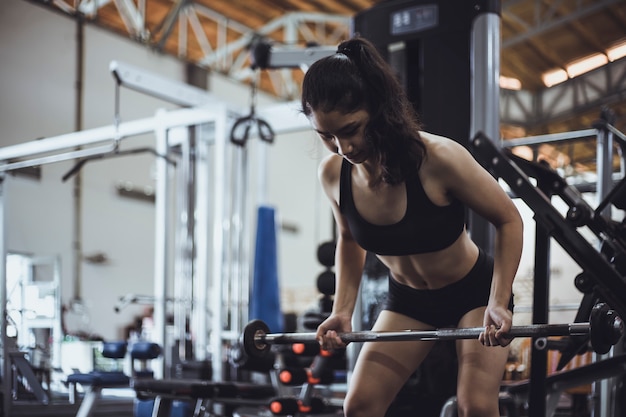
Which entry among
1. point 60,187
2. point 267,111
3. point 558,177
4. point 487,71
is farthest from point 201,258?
point 558,177

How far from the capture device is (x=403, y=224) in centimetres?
180

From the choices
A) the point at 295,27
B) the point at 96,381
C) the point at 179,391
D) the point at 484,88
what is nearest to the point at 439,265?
the point at 484,88

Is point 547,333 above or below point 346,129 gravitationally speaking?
below

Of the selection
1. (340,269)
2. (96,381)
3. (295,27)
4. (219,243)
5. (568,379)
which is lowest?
(96,381)

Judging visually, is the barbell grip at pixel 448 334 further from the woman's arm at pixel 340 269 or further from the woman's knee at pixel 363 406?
the woman's knee at pixel 363 406

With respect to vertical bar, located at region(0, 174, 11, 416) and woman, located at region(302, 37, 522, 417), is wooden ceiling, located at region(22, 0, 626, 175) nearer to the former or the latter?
vertical bar, located at region(0, 174, 11, 416)

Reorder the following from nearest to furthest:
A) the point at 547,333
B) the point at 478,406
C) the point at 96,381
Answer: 1. the point at 547,333
2. the point at 478,406
3. the point at 96,381

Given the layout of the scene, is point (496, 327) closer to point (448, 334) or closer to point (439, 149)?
point (448, 334)

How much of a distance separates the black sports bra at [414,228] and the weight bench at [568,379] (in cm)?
72

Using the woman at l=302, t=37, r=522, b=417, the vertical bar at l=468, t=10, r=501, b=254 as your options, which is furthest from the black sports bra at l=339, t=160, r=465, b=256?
the vertical bar at l=468, t=10, r=501, b=254

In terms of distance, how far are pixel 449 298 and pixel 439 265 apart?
10 cm

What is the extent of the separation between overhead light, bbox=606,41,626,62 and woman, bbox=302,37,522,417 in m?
2.47

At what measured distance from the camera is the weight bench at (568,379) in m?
2.28

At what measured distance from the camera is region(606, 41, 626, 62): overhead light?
3.94 meters
